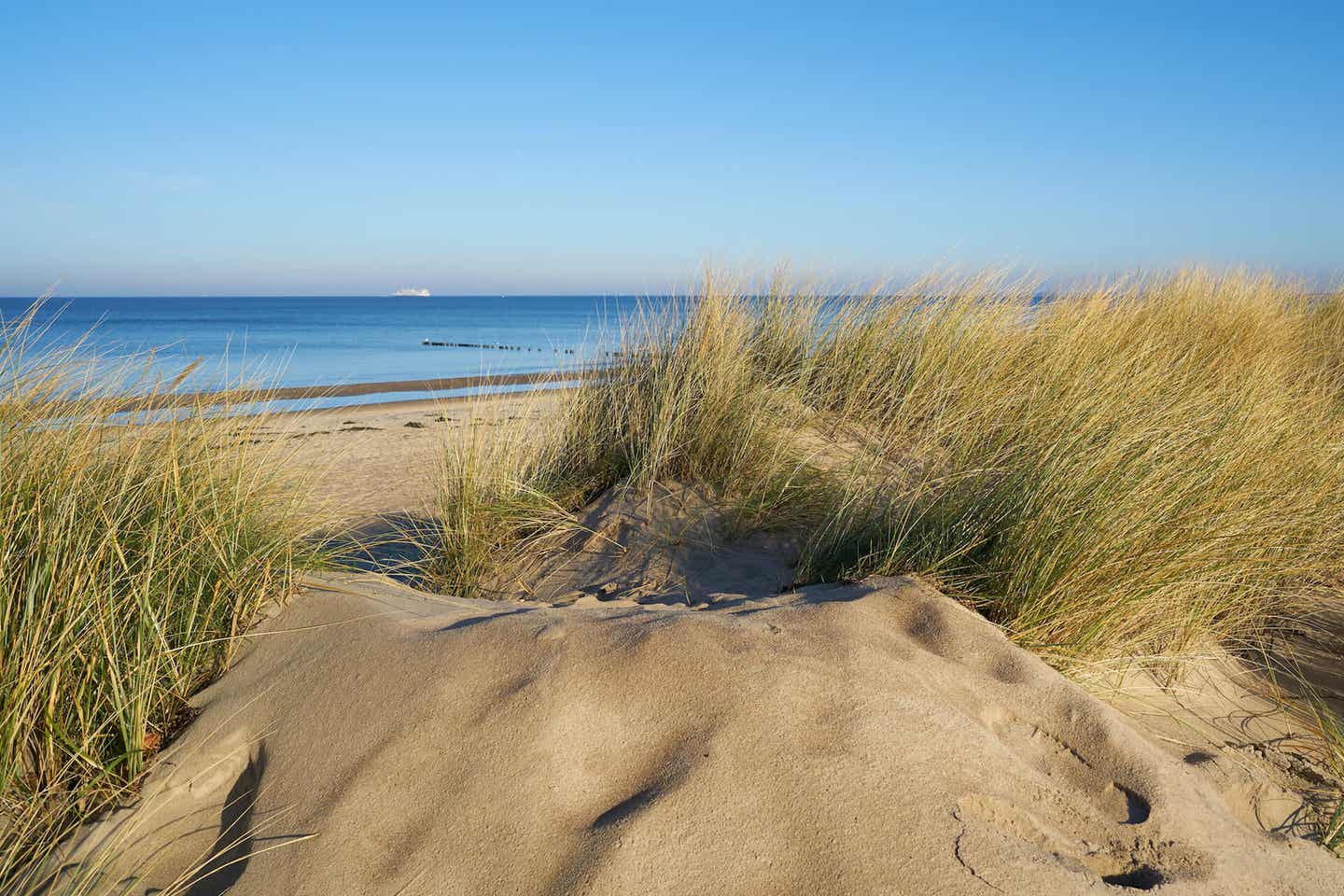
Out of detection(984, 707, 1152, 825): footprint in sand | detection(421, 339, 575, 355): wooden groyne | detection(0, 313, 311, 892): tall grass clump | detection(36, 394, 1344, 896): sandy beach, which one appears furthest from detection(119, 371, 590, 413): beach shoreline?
detection(421, 339, 575, 355): wooden groyne

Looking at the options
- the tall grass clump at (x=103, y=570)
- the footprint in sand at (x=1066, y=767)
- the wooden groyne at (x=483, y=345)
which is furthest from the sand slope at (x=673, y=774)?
the wooden groyne at (x=483, y=345)

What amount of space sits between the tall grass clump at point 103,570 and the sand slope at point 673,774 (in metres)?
0.13

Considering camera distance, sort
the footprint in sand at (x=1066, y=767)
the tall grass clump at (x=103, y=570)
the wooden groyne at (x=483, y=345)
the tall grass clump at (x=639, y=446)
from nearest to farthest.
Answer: the tall grass clump at (x=103, y=570)
the footprint in sand at (x=1066, y=767)
the tall grass clump at (x=639, y=446)
the wooden groyne at (x=483, y=345)

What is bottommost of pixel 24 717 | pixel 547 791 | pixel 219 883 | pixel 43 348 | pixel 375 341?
pixel 375 341

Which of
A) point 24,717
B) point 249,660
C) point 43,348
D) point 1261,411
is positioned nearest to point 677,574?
point 249,660

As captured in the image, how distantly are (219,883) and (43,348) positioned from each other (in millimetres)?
2291

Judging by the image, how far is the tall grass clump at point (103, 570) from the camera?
69.9 inches

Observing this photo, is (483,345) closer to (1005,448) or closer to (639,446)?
(639,446)

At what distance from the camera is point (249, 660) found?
7.46 feet

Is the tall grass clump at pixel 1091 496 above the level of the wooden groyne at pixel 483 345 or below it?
above

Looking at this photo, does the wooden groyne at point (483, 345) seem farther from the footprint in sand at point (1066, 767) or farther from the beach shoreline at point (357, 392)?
the footprint in sand at point (1066, 767)

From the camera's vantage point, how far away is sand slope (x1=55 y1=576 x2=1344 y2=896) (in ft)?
5.24

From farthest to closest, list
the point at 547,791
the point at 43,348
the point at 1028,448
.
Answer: the point at 1028,448 < the point at 43,348 < the point at 547,791

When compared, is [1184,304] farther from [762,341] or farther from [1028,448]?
[1028,448]
